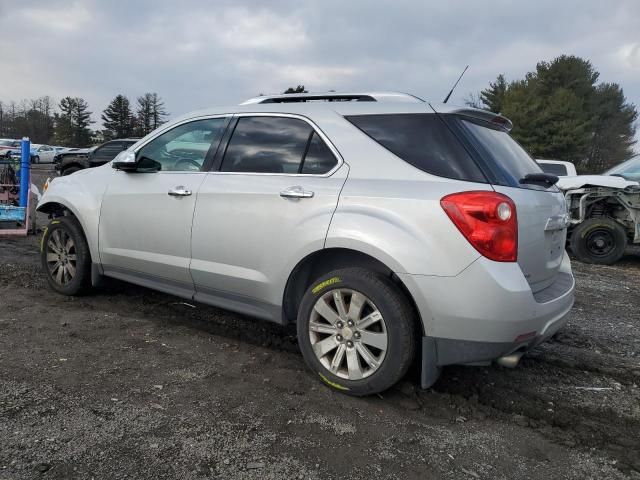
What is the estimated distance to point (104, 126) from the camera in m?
81.1

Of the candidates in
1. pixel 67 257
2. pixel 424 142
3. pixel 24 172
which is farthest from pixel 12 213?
pixel 424 142

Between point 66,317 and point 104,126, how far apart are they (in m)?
85.7

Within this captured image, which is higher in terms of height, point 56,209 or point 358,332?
point 56,209

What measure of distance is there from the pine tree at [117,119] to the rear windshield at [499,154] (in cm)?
8427

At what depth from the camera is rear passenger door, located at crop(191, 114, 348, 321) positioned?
308cm

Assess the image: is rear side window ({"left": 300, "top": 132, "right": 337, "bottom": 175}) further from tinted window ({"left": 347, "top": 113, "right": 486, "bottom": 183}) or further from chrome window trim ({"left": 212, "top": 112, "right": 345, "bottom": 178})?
tinted window ({"left": 347, "top": 113, "right": 486, "bottom": 183})

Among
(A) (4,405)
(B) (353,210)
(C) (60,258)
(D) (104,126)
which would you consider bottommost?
(A) (4,405)

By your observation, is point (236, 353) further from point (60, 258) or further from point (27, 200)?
point (27, 200)

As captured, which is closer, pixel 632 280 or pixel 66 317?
pixel 66 317

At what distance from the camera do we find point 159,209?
386cm

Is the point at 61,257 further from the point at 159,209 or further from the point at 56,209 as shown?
the point at 159,209

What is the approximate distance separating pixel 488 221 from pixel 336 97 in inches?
57.5

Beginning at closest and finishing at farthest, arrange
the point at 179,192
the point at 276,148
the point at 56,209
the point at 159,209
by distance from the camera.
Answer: the point at 276,148, the point at 179,192, the point at 159,209, the point at 56,209

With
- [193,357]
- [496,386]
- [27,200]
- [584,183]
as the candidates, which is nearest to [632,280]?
[584,183]
